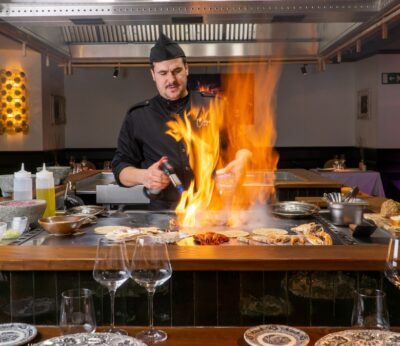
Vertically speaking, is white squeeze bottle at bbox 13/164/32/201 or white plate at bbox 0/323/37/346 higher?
white squeeze bottle at bbox 13/164/32/201

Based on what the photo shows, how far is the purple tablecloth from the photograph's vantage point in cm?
743

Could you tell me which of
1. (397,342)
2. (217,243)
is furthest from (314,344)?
(217,243)

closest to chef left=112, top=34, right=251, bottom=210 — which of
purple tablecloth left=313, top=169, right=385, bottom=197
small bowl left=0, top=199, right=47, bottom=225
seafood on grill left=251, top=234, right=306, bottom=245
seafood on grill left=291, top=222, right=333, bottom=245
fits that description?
small bowl left=0, top=199, right=47, bottom=225

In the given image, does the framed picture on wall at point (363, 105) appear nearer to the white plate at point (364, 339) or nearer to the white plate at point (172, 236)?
the white plate at point (172, 236)

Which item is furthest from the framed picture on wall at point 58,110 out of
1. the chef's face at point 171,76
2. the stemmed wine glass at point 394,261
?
the stemmed wine glass at point 394,261

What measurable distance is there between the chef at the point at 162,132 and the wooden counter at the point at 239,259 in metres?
1.11

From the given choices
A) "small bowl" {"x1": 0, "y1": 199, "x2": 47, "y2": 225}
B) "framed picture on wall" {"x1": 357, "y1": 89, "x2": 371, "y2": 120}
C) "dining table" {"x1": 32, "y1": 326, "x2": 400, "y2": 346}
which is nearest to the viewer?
"dining table" {"x1": 32, "y1": 326, "x2": 400, "y2": 346}

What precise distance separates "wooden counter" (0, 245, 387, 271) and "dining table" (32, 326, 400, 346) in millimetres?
228

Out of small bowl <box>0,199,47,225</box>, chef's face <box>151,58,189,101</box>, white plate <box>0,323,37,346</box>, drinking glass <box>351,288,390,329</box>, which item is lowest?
white plate <box>0,323,37,346</box>

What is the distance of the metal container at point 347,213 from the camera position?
275 cm

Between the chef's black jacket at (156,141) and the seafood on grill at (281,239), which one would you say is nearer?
the seafood on grill at (281,239)

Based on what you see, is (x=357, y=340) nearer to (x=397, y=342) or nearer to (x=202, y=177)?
(x=397, y=342)

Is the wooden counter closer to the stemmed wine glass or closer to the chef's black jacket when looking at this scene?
the stemmed wine glass

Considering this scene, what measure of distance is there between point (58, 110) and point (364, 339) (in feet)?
29.6
